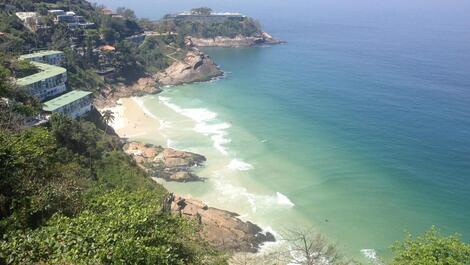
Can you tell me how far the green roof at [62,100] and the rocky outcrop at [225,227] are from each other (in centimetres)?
1741

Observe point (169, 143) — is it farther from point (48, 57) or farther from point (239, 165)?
point (48, 57)

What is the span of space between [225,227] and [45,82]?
26.4 meters

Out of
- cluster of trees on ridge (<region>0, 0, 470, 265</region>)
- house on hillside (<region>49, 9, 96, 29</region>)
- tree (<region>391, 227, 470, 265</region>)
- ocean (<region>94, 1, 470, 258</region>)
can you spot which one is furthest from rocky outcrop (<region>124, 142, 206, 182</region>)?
house on hillside (<region>49, 9, 96, 29</region>)

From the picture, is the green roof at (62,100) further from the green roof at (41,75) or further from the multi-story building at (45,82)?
the green roof at (41,75)

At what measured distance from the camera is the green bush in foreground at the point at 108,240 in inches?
416

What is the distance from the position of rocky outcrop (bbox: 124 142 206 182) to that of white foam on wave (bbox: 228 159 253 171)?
3.01 metres

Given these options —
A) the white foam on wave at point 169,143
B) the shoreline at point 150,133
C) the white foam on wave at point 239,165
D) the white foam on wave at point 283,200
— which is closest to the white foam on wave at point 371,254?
the shoreline at point 150,133

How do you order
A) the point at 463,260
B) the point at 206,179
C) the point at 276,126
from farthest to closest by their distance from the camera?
the point at 276,126 < the point at 206,179 < the point at 463,260

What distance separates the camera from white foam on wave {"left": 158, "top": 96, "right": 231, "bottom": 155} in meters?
50.9

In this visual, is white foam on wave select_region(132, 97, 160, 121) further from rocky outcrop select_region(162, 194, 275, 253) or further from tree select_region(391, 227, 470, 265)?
tree select_region(391, 227, 470, 265)

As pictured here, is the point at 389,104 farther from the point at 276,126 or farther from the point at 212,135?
the point at 212,135

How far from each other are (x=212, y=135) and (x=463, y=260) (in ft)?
126

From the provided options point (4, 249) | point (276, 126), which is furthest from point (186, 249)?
point (276, 126)

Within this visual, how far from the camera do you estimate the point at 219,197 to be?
126 ft
